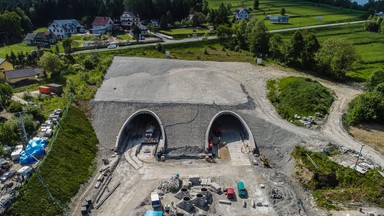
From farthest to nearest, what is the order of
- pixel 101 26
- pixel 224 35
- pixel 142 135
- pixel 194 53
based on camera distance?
pixel 101 26
pixel 224 35
pixel 194 53
pixel 142 135

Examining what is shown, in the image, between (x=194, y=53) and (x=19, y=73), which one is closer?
(x=19, y=73)

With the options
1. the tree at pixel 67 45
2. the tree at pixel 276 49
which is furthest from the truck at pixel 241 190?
the tree at pixel 67 45

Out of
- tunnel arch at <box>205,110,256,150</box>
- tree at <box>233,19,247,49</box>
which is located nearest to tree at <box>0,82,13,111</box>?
tunnel arch at <box>205,110,256,150</box>

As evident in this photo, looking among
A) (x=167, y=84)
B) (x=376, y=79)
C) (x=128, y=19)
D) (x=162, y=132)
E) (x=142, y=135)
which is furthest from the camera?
(x=128, y=19)

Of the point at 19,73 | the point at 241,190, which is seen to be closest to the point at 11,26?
the point at 19,73

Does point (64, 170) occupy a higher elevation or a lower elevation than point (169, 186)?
higher

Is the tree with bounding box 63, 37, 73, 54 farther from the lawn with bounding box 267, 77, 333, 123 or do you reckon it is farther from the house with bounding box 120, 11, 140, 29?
the lawn with bounding box 267, 77, 333, 123

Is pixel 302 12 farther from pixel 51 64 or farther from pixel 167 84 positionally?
pixel 51 64

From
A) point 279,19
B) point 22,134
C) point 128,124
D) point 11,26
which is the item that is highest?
point 279,19
